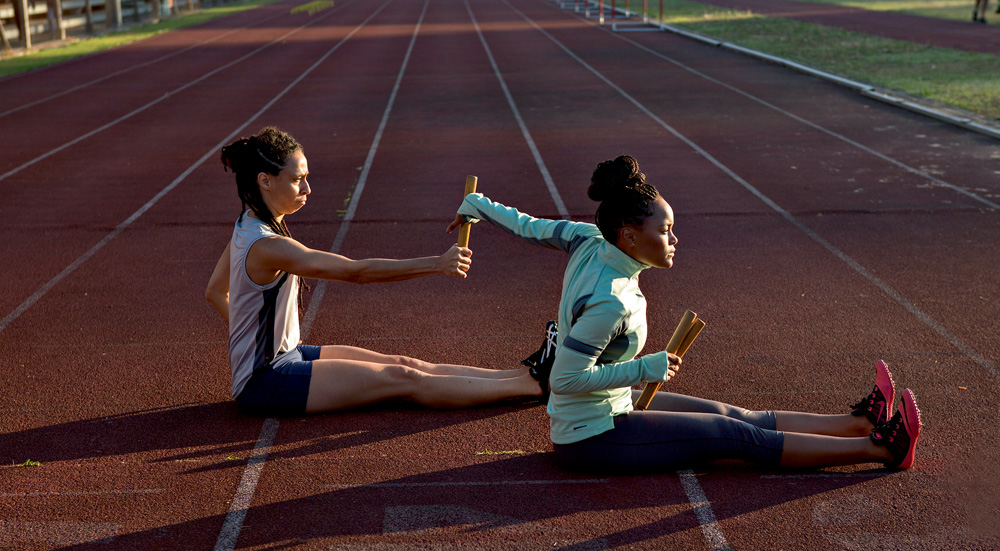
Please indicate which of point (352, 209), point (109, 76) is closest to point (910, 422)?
point (352, 209)

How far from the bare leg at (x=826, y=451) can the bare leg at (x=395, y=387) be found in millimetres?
1363

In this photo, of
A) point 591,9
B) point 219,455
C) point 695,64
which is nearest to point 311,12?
point 591,9

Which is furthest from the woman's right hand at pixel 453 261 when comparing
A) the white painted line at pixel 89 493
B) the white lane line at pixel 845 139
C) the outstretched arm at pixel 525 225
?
the white lane line at pixel 845 139

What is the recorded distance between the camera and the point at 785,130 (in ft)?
45.0

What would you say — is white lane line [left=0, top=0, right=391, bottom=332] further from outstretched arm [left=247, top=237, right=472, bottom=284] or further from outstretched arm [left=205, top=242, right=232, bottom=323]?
outstretched arm [left=247, top=237, right=472, bottom=284]

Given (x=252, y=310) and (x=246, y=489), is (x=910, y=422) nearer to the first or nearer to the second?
(x=246, y=489)

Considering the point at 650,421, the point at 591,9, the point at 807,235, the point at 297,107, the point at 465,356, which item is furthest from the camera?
the point at 591,9

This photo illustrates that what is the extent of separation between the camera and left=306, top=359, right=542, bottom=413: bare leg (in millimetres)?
4676

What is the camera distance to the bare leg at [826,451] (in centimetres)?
404

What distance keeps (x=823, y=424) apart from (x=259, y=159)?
9.43 ft

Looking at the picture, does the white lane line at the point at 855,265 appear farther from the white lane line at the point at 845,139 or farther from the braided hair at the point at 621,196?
the braided hair at the point at 621,196

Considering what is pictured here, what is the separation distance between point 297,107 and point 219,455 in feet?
42.5

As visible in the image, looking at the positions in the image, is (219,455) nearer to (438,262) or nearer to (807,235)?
(438,262)

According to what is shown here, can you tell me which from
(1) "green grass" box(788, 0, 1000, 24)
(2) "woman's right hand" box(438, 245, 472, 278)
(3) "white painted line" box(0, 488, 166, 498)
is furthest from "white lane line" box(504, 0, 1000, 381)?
(1) "green grass" box(788, 0, 1000, 24)
